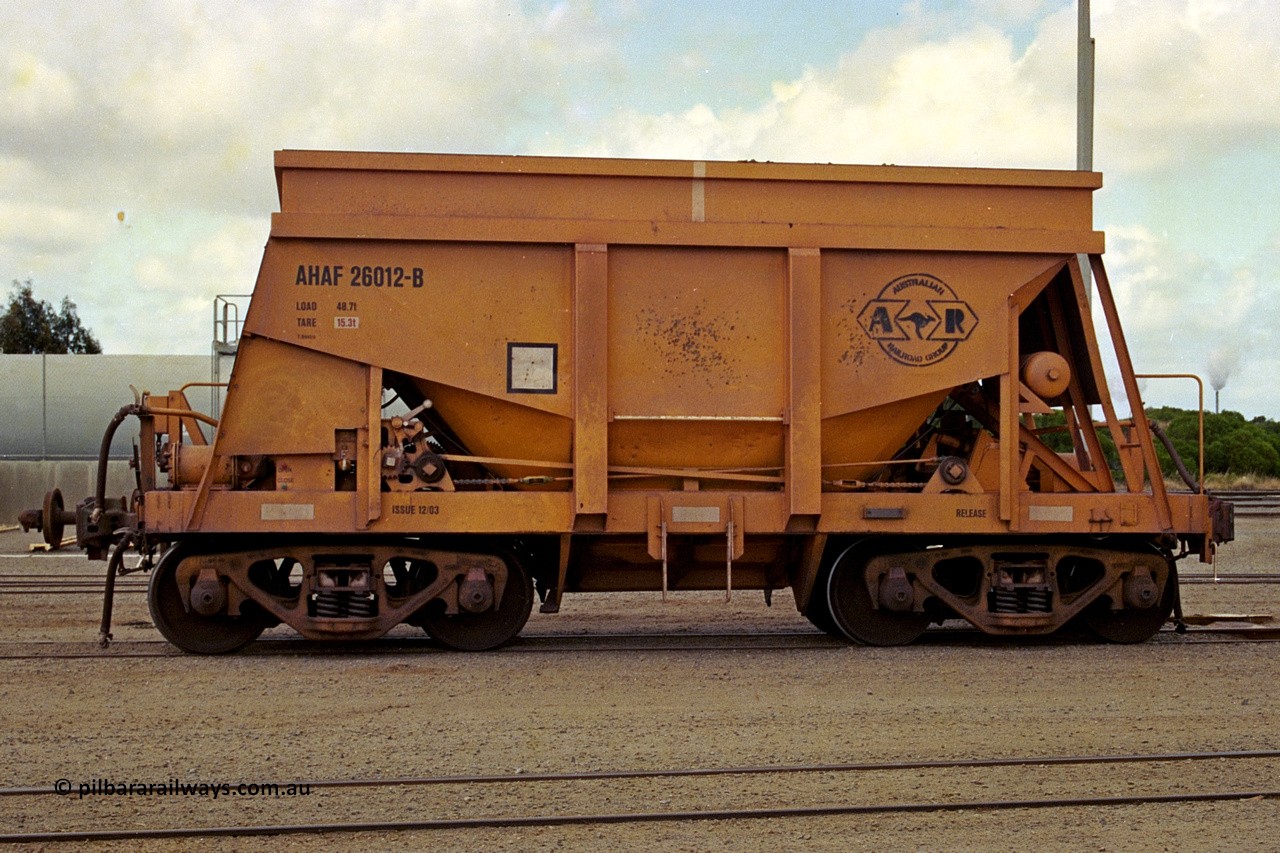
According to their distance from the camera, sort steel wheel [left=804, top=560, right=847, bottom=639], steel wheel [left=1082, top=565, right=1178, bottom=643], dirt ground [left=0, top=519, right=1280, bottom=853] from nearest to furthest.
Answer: dirt ground [left=0, top=519, right=1280, bottom=853], steel wheel [left=1082, top=565, right=1178, bottom=643], steel wheel [left=804, top=560, right=847, bottom=639]

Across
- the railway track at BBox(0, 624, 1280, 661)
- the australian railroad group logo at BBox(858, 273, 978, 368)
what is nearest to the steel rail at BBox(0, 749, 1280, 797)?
the railway track at BBox(0, 624, 1280, 661)

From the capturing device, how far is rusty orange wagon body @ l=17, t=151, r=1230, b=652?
25.3 feet

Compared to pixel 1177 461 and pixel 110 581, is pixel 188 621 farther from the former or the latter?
pixel 1177 461

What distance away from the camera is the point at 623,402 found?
7844 mm

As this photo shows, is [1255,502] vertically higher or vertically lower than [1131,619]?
higher

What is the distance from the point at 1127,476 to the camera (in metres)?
8.51

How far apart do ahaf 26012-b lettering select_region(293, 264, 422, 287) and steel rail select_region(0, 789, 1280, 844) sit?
4.34m

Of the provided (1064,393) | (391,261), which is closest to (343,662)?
(391,261)

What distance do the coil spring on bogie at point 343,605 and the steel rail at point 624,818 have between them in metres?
3.50

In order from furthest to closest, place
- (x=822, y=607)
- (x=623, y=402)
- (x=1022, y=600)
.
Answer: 1. (x=822, y=607)
2. (x=1022, y=600)
3. (x=623, y=402)

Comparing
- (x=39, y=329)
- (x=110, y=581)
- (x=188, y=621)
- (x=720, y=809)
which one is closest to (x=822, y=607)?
(x=720, y=809)

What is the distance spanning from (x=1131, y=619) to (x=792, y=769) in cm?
462

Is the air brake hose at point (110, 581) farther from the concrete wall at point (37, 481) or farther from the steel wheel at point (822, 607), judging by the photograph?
the concrete wall at point (37, 481)

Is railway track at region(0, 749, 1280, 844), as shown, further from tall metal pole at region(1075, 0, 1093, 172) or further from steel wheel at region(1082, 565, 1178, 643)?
tall metal pole at region(1075, 0, 1093, 172)
